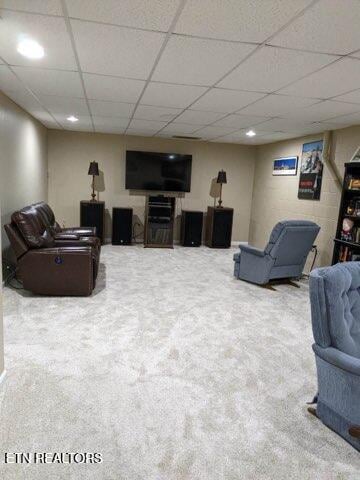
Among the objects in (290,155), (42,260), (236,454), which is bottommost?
(236,454)

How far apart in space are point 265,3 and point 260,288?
3457mm

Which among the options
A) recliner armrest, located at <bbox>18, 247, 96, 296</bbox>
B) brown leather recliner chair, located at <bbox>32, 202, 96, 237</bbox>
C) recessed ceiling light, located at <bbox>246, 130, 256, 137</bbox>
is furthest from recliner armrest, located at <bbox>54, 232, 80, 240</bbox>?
recessed ceiling light, located at <bbox>246, 130, 256, 137</bbox>

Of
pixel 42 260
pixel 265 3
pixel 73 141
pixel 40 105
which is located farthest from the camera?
pixel 73 141

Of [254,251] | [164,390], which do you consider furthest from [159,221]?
[164,390]

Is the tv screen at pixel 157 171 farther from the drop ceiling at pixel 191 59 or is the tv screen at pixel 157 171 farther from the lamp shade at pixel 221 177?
the drop ceiling at pixel 191 59

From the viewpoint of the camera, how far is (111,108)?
4.45 meters

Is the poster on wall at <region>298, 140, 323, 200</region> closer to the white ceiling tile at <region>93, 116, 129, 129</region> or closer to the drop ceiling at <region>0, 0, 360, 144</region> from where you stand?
the drop ceiling at <region>0, 0, 360, 144</region>

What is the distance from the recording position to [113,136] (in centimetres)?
711

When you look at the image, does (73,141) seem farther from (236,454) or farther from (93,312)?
(236,454)

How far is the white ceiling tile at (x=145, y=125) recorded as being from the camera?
537 cm

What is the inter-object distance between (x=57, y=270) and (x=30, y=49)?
215cm

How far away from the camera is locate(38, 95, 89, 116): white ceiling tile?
406cm

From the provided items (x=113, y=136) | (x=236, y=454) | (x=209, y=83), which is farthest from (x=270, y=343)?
Result: (x=113, y=136)

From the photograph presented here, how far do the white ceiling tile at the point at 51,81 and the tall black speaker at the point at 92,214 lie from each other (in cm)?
294
